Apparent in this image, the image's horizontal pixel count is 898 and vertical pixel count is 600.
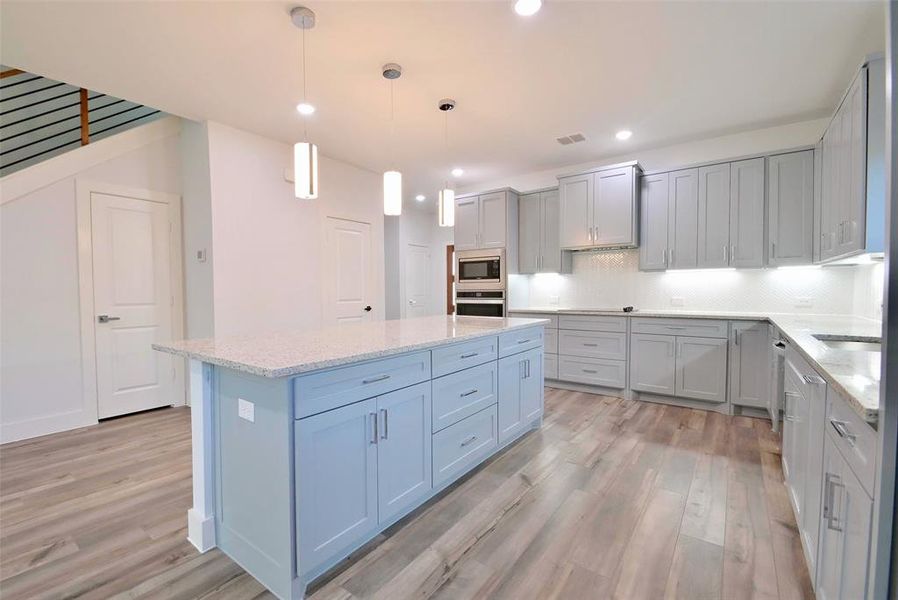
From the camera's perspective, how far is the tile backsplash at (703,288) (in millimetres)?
3460

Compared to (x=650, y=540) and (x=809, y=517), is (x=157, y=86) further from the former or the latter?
(x=809, y=517)

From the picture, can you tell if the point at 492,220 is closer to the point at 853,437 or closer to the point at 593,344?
the point at 593,344

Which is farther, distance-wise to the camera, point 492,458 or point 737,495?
point 492,458

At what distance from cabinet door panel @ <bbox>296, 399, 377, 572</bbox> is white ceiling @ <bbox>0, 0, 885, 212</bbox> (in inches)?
87.5

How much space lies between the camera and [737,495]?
7.22 feet

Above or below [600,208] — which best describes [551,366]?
below

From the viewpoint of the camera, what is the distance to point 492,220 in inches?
198

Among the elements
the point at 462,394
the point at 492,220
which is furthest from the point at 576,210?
the point at 462,394

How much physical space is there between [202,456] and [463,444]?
1.33 metres

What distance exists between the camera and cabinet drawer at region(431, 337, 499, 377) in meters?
2.07

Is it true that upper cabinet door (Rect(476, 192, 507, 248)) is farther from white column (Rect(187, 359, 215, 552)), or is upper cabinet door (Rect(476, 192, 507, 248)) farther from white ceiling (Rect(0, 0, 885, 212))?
white column (Rect(187, 359, 215, 552))

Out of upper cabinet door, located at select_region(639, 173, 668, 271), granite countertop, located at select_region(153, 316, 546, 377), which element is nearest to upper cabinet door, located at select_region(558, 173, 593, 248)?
upper cabinet door, located at select_region(639, 173, 668, 271)

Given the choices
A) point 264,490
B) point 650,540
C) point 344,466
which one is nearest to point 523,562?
point 650,540

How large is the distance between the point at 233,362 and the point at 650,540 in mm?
2015
